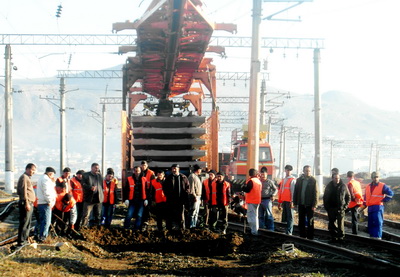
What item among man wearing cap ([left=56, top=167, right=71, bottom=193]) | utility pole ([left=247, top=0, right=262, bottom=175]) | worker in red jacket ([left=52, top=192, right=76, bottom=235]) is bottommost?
worker in red jacket ([left=52, top=192, right=76, bottom=235])

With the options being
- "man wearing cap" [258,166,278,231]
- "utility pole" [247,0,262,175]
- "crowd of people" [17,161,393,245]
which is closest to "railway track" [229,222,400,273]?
"crowd of people" [17,161,393,245]

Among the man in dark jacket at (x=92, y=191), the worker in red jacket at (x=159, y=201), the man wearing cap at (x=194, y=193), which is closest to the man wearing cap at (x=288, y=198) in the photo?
the man wearing cap at (x=194, y=193)

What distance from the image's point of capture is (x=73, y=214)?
1197 centimetres

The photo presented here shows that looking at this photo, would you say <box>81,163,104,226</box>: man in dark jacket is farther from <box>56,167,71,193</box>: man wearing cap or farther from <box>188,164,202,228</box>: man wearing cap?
<box>188,164,202,228</box>: man wearing cap

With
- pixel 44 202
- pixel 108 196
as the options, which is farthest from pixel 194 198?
pixel 44 202

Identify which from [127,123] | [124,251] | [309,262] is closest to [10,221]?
[127,123]

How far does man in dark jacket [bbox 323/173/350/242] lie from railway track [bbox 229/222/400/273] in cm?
33

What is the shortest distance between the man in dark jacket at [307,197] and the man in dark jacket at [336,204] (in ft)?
1.13

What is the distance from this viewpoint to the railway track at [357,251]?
8455mm

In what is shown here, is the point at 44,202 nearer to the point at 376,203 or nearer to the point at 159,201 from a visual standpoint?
the point at 159,201

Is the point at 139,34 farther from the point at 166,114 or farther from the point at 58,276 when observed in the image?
the point at 58,276

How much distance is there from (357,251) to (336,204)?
129cm

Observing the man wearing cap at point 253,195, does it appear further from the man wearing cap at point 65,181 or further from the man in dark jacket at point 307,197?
the man wearing cap at point 65,181

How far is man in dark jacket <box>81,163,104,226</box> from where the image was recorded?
41.6 feet
